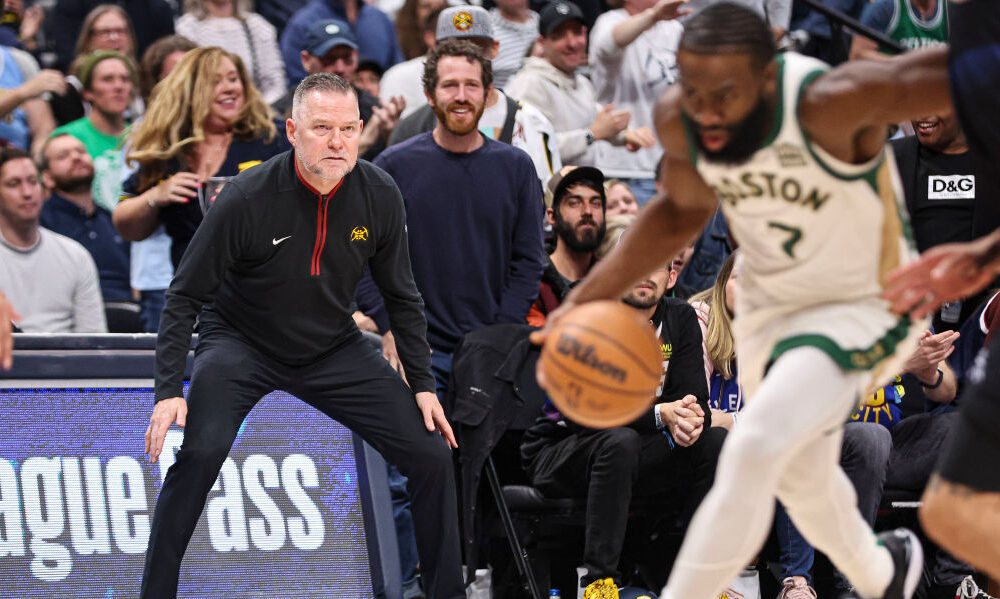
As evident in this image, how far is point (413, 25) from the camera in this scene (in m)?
9.48

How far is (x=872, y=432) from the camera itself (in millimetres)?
6293

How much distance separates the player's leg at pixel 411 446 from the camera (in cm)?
572

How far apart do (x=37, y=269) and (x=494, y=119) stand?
8.55ft

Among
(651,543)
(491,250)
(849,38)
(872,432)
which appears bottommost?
(651,543)

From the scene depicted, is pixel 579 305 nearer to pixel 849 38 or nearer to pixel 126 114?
pixel 126 114

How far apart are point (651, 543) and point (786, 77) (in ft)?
10.6

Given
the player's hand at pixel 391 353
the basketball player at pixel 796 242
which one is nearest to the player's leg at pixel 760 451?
the basketball player at pixel 796 242

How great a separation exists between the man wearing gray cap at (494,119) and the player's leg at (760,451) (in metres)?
3.66

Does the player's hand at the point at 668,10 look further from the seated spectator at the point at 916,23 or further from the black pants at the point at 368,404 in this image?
the black pants at the point at 368,404

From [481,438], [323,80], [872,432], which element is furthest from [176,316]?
[872,432]

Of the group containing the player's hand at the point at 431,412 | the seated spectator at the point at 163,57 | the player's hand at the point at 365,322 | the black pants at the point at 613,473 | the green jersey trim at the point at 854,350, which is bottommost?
the black pants at the point at 613,473

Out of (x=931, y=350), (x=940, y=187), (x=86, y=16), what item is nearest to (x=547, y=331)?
(x=931, y=350)

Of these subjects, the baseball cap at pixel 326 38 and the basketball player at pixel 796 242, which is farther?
the baseball cap at pixel 326 38

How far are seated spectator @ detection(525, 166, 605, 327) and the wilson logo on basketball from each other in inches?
105
